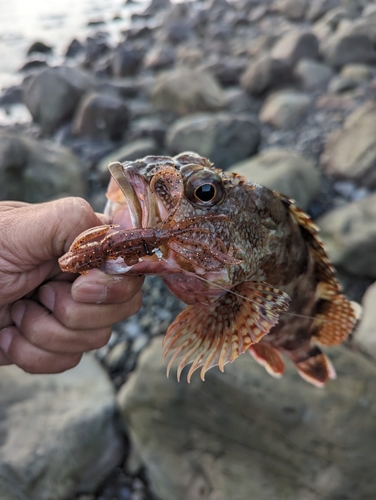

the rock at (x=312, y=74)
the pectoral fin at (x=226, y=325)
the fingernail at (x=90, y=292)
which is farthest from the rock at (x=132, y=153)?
the pectoral fin at (x=226, y=325)

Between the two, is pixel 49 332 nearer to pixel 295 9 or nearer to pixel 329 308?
pixel 329 308

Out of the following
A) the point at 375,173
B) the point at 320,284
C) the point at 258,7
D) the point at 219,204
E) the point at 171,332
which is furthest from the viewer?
the point at 258,7

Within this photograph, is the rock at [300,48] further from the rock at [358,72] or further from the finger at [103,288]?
the finger at [103,288]

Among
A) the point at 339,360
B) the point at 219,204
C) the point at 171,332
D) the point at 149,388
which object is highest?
the point at 219,204

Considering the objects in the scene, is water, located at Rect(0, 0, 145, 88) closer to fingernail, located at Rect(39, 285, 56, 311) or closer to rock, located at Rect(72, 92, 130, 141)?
rock, located at Rect(72, 92, 130, 141)

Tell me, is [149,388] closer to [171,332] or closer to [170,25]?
[171,332]

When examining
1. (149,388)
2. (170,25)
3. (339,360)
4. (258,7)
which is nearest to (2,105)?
(170,25)
